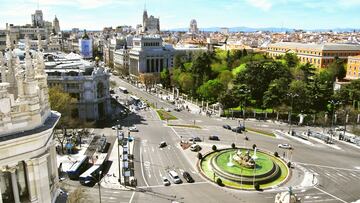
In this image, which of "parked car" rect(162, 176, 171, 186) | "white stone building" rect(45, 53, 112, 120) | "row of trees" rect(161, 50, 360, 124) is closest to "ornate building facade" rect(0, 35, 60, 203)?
"parked car" rect(162, 176, 171, 186)

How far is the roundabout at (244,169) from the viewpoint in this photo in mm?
45031

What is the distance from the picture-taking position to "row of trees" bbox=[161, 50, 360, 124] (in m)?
79.0

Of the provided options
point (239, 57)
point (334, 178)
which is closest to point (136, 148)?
point (334, 178)

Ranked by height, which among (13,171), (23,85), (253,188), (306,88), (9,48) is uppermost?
(9,48)

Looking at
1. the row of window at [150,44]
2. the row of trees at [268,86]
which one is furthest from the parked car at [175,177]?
the row of window at [150,44]

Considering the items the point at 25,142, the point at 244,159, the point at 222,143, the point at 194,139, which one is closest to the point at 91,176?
the point at 244,159

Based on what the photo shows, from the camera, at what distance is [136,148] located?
57.6 metres

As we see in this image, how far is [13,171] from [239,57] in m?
123

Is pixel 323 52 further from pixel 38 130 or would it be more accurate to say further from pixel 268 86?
pixel 38 130

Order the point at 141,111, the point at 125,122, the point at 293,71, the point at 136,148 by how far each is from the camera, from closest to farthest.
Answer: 1. the point at 136,148
2. the point at 125,122
3. the point at 141,111
4. the point at 293,71

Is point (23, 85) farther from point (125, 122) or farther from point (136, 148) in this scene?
point (125, 122)

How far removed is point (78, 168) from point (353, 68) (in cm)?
9111

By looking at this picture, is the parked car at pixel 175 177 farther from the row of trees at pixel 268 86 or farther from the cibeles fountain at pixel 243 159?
the row of trees at pixel 268 86

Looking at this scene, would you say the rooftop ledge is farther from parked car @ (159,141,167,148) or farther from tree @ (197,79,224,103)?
tree @ (197,79,224,103)
